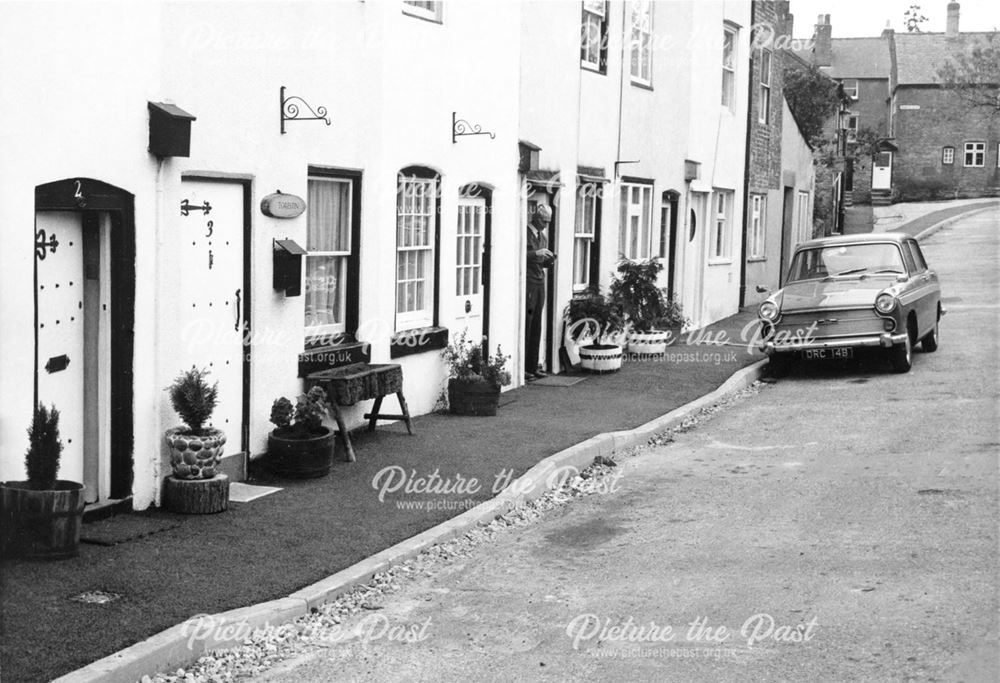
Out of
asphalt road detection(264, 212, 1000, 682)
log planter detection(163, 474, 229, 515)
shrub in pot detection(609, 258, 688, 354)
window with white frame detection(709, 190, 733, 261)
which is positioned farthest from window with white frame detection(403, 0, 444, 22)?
window with white frame detection(709, 190, 733, 261)

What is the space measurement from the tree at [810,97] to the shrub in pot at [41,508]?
123ft

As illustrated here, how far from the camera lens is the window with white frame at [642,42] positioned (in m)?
18.3

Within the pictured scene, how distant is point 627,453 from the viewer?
11703mm

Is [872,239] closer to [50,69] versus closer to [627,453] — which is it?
[627,453]

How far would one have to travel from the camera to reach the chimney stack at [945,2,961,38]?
7644cm

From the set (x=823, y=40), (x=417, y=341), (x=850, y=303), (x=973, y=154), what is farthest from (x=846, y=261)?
(x=973, y=154)

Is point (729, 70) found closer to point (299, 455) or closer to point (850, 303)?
point (850, 303)

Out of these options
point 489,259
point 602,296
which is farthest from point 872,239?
point 489,259

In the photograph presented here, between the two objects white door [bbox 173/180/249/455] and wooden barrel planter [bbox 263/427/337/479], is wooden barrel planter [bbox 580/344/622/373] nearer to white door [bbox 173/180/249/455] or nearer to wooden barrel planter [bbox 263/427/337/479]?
wooden barrel planter [bbox 263/427/337/479]

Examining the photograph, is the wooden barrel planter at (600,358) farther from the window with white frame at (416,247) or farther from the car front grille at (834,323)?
the window with white frame at (416,247)

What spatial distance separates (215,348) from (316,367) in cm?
142

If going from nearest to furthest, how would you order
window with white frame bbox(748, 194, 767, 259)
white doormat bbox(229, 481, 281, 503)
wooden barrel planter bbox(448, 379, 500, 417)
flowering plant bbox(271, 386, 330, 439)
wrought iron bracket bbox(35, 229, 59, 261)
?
1. wrought iron bracket bbox(35, 229, 59, 261)
2. white doormat bbox(229, 481, 281, 503)
3. flowering plant bbox(271, 386, 330, 439)
4. wooden barrel planter bbox(448, 379, 500, 417)
5. window with white frame bbox(748, 194, 767, 259)

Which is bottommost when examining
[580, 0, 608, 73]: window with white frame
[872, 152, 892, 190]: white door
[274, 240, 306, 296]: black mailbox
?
[274, 240, 306, 296]: black mailbox

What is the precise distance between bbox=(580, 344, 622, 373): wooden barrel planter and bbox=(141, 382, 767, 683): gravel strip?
5.73 m
